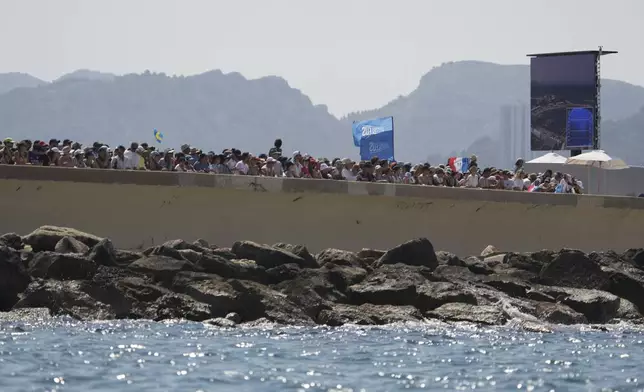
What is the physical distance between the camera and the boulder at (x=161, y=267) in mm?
23656

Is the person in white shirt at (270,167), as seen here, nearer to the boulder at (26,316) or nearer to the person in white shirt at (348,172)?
the person in white shirt at (348,172)

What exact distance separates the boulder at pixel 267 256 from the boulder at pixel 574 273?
519 cm

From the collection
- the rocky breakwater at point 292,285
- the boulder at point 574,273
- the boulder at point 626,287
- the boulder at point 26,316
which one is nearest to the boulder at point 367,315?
the rocky breakwater at point 292,285

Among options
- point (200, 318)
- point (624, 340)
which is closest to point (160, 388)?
point (200, 318)

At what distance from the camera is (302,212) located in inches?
1157

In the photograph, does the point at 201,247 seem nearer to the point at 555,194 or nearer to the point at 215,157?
the point at 215,157

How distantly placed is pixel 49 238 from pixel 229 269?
12.5 feet

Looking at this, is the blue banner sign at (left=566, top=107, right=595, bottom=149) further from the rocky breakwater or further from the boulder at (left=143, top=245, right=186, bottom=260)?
the boulder at (left=143, top=245, right=186, bottom=260)

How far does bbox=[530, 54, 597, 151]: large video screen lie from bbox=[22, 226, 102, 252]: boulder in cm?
2615

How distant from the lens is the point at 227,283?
23.0 m

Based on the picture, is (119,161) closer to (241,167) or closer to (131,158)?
(131,158)

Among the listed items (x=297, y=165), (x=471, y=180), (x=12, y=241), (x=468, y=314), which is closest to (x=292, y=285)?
(x=468, y=314)

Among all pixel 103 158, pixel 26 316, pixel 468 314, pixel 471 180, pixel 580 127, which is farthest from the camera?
pixel 580 127

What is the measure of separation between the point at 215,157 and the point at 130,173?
2883 mm
